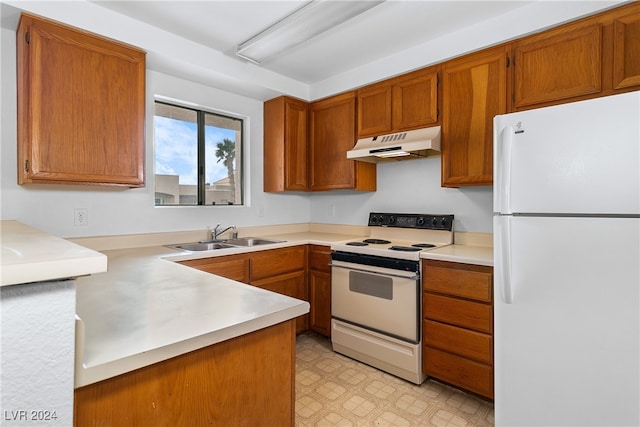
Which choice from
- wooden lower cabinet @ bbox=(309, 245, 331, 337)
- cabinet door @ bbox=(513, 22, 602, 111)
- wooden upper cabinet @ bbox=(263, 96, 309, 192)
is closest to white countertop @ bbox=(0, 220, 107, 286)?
wooden lower cabinet @ bbox=(309, 245, 331, 337)

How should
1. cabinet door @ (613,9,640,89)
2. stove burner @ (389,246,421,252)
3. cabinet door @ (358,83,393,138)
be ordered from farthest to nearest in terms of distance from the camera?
1. cabinet door @ (358,83,393,138)
2. stove burner @ (389,246,421,252)
3. cabinet door @ (613,9,640,89)

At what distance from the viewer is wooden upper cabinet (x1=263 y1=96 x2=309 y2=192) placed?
325 centimetres

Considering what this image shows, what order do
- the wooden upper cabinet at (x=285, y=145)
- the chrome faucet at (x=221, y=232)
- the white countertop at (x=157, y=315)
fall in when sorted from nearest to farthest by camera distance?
the white countertop at (x=157, y=315)
the chrome faucet at (x=221, y=232)
the wooden upper cabinet at (x=285, y=145)

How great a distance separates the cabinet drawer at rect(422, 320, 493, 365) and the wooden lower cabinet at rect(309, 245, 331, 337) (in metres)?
0.90

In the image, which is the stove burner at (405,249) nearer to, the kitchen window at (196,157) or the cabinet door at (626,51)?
the cabinet door at (626,51)

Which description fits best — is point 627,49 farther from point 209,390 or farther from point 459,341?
point 209,390

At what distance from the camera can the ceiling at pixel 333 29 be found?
2068 mm

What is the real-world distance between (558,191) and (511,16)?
4.44ft

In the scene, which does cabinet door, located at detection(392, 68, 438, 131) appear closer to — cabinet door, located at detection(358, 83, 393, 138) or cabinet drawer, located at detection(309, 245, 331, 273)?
cabinet door, located at detection(358, 83, 393, 138)

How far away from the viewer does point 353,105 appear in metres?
3.09

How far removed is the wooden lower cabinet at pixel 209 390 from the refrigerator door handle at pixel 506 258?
1.14m

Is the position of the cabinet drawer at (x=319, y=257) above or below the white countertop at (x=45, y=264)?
below

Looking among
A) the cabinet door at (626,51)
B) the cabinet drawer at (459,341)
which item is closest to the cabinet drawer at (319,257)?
the cabinet drawer at (459,341)

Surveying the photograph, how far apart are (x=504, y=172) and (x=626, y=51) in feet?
3.31
